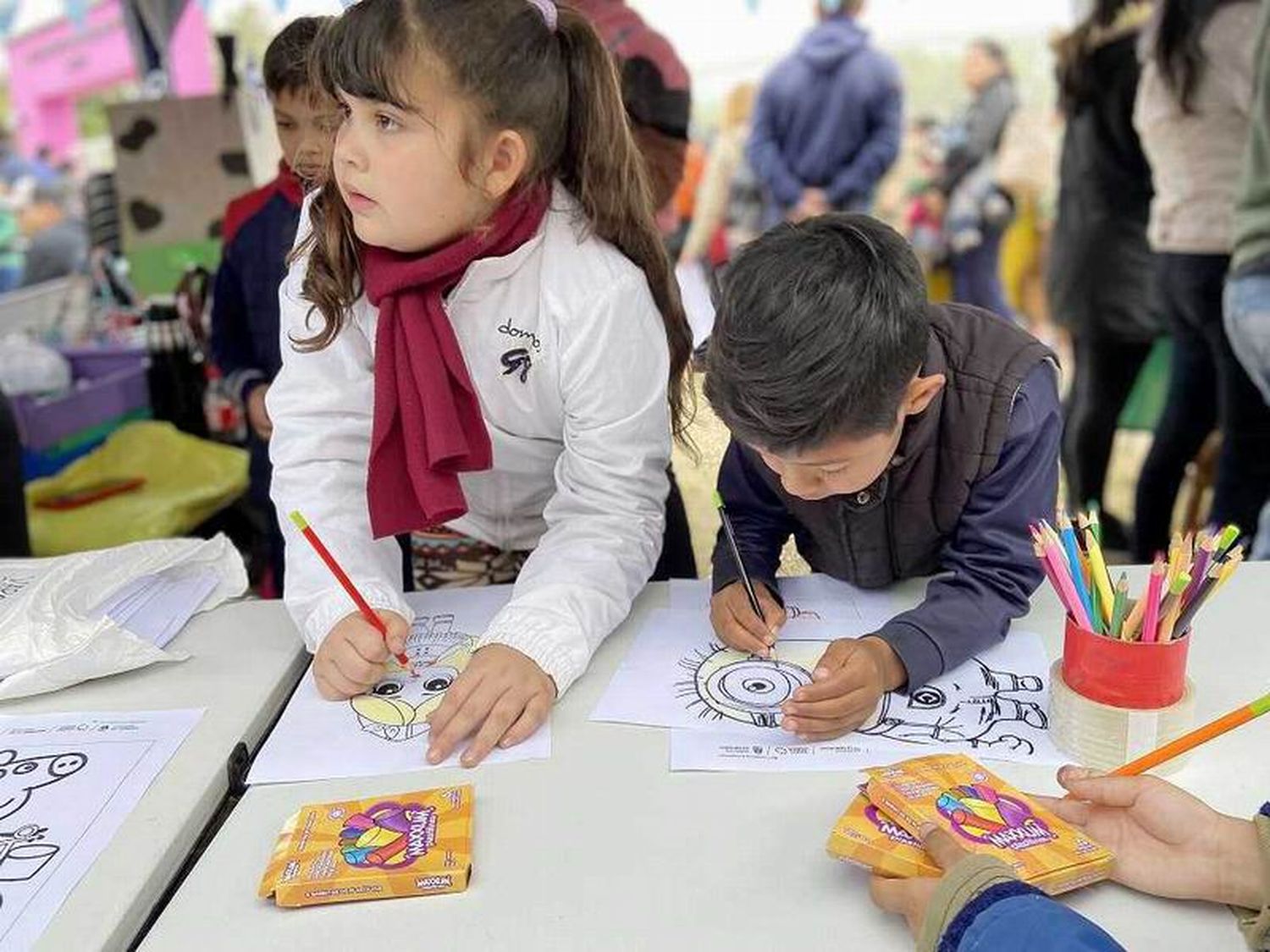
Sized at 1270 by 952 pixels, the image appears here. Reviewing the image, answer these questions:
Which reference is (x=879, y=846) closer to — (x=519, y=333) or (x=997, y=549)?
(x=997, y=549)

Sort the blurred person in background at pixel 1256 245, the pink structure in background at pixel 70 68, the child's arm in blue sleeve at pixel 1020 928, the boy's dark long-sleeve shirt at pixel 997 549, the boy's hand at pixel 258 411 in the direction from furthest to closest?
the pink structure in background at pixel 70 68 < the boy's hand at pixel 258 411 < the blurred person in background at pixel 1256 245 < the boy's dark long-sleeve shirt at pixel 997 549 < the child's arm in blue sleeve at pixel 1020 928

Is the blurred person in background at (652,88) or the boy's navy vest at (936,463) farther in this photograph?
the blurred person in background at (652,88)

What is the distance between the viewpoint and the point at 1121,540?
2.64m

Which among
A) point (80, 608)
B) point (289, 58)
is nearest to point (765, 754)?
point (80, 608)

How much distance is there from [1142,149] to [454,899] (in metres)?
2.18

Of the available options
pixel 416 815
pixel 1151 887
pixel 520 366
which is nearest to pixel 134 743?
pixel 416 815

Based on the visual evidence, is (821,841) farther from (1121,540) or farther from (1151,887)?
(1121,540)

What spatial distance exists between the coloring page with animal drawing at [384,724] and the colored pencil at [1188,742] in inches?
14.7

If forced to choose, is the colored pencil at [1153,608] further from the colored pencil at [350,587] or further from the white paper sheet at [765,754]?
the colored pencil at [350,587]

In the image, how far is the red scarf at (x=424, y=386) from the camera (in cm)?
97

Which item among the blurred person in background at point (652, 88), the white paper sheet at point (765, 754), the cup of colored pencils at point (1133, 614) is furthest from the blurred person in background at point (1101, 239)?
the white paper sheet at point (765, 754)

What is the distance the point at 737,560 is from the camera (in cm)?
96

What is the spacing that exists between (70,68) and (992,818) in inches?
159

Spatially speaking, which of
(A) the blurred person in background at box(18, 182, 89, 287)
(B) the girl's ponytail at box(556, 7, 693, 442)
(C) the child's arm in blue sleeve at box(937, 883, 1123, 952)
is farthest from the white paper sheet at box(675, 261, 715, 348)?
(A) the blurred person in background at box(18, 182, 89, 287)
